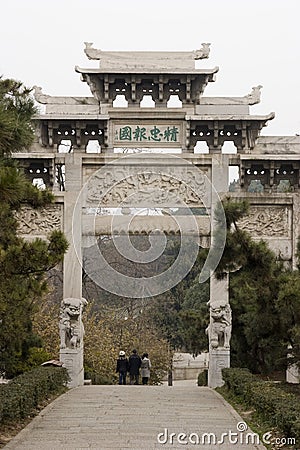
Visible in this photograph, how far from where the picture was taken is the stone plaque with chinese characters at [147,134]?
54.7 feet

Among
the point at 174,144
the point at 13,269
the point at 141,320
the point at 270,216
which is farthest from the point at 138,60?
the point at 141,320

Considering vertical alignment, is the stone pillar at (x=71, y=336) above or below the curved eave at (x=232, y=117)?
below

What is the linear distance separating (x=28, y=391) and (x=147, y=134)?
7195mm

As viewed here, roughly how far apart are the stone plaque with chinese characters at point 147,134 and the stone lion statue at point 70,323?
3166 mm

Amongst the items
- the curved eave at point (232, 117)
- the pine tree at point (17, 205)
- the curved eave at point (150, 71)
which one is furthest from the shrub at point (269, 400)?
the curved eave at point (150, 71)

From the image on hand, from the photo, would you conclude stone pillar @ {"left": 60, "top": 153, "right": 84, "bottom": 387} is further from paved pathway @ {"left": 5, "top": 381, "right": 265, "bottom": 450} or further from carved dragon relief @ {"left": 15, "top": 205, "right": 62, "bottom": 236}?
paved pathway @ {"left": 5, "top": 381, "right": 265, "bottom": 450}

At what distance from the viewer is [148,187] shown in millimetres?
16688

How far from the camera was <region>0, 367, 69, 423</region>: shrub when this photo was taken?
31.5 ft

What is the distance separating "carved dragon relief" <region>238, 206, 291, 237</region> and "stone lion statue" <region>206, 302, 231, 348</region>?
5.35ft

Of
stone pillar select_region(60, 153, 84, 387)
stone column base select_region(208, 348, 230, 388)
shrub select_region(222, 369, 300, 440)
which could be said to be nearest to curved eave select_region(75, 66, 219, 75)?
stone pillar select_region(60, 153, 84, 387)

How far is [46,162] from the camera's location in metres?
16.7

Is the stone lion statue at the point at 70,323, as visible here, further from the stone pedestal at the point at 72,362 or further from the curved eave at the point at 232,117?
the curved eave at the point at 232,117

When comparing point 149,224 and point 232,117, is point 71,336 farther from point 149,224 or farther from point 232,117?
point 232,117

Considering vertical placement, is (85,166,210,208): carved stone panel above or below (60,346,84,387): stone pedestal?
above
